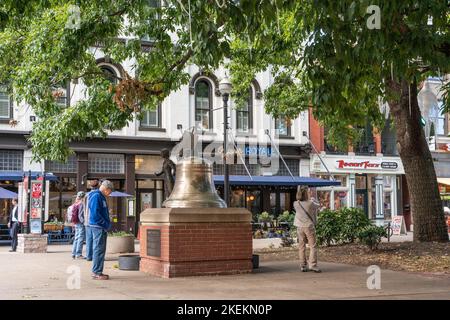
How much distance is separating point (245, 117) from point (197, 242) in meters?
21.1

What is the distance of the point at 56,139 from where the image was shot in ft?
47.3

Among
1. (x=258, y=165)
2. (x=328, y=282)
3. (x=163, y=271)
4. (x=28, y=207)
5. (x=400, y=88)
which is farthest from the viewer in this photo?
(x=258, y=165)

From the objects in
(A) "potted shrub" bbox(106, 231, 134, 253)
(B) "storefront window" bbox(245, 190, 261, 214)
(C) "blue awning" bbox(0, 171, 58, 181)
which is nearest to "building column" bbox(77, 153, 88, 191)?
(C) "blue awning" bbox(0, 171, 58, 181)

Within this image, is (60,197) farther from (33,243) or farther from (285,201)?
(285,201)

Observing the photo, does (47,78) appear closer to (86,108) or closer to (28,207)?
(86,108)

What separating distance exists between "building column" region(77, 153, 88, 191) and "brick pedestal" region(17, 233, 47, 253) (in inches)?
331

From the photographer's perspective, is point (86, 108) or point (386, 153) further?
point (386, 153)

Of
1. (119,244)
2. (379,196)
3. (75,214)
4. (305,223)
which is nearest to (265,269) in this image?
(305,223)

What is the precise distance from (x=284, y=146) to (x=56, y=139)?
63.6 ft

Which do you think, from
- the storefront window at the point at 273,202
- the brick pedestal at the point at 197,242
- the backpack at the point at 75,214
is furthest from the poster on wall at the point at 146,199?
the brick pedestal at the point at 197,242

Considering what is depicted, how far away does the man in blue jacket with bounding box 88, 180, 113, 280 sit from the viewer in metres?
10.7

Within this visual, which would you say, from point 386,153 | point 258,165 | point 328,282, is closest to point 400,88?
point 328,282

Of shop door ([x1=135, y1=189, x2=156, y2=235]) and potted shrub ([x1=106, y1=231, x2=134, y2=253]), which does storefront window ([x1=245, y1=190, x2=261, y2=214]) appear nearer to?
shop door ([x1=135, y1=189, x2=156, y2=235])

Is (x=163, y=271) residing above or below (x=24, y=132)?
below
